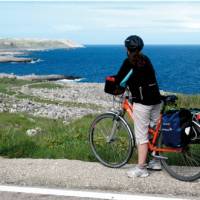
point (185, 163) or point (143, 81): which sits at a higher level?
point (143, 81)

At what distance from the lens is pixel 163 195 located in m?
5.79

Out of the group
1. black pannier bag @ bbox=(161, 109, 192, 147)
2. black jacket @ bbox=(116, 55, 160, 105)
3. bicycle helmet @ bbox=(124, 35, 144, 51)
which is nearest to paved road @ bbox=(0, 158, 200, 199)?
black pannier bag @ bbox=(161, 109, 192, 147)

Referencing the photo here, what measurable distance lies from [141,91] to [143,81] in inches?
5.5

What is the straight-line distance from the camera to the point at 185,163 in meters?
6.73

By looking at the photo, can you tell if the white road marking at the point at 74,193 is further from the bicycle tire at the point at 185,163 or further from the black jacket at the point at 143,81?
the black jacket at the point at 143,81

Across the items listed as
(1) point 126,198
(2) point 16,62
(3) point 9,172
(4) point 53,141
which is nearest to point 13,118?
(4) point 53,141

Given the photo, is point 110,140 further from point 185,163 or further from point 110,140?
point 185,163

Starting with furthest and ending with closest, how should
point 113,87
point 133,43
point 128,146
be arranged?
1. point 128,146
2. point 113,87
3. point 133,43

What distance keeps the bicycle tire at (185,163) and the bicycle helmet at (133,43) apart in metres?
1.22

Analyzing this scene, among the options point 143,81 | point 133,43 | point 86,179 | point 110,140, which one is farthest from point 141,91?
point 86,179

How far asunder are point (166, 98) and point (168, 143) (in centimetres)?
61

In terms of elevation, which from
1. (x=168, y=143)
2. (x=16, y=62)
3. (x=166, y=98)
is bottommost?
(x=16, y=62)

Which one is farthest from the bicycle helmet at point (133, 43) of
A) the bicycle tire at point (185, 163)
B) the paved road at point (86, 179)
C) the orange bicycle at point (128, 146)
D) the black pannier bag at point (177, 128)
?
the paved road at point (86, 179)

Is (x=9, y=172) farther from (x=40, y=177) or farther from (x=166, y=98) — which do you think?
(x=166, y=98)
